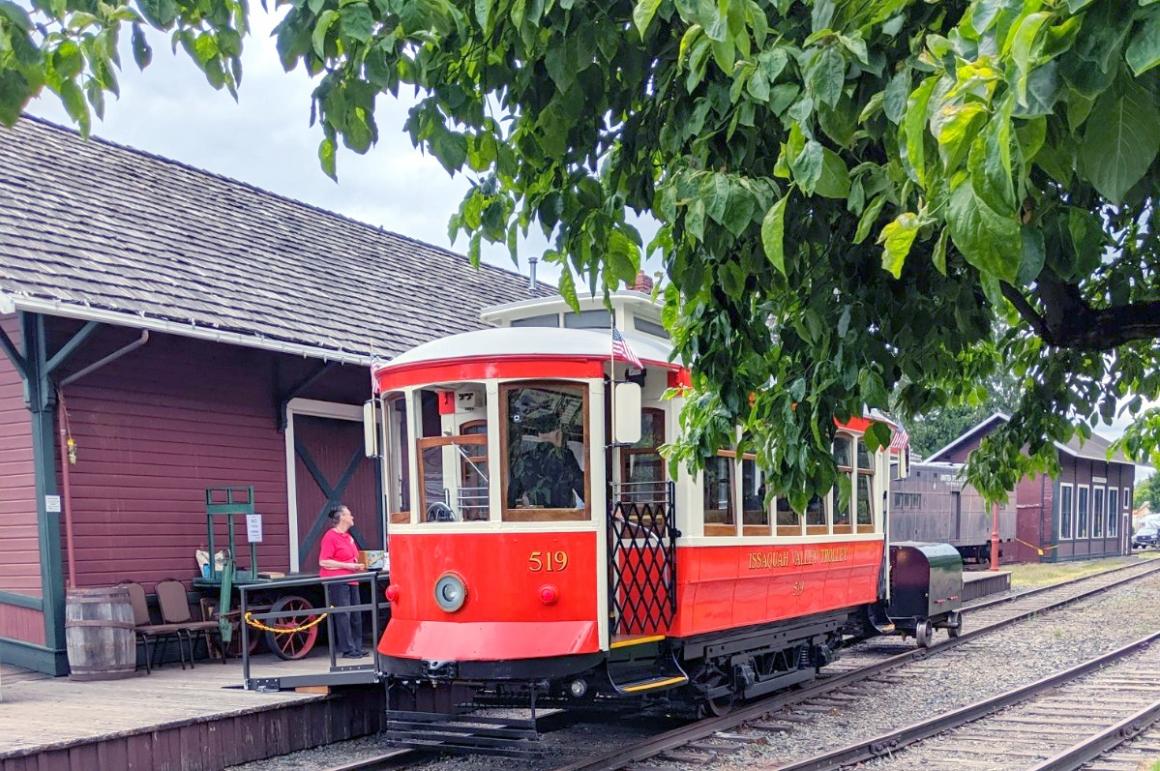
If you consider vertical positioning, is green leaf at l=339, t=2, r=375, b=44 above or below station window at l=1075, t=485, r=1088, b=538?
above

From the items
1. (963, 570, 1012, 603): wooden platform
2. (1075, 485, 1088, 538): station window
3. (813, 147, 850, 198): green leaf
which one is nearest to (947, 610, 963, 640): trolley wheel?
(963, 570, 1012, 603): wooden platform

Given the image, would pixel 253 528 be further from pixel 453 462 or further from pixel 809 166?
pixel 809 166

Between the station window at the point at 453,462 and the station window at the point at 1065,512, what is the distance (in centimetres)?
3165

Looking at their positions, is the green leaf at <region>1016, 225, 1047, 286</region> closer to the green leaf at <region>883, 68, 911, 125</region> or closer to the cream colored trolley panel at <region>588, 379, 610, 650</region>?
the green leaf at <region>883, 68, 911, 125</region>

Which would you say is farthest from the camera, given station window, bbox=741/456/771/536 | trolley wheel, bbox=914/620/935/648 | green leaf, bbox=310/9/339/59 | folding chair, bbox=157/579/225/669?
trolley wheel, bbox=914/620/935/648

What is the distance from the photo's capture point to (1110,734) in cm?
862

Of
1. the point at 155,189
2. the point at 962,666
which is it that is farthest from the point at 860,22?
the point at 155,189

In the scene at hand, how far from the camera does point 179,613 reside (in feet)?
34.4

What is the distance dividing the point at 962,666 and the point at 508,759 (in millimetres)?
6787

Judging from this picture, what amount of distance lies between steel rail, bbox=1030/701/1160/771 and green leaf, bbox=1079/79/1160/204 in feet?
21.4

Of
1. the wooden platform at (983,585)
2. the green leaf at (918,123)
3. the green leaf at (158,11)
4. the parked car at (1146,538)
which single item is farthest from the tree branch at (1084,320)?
the parked car at (1146,538)

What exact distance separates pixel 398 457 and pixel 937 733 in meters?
5.02

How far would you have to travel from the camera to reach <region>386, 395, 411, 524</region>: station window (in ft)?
26.7

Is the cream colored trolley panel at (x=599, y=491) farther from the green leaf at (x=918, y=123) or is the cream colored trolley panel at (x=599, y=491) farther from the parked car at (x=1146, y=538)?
the parked car at (x=1146, y=538)
